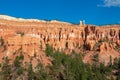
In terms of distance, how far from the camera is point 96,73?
429ft

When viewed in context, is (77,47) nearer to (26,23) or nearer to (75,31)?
(75,31)

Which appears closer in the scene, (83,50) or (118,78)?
(118,78)

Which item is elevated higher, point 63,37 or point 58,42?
point 63,37

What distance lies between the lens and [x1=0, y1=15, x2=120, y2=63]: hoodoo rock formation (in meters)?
141

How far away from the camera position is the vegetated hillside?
135m

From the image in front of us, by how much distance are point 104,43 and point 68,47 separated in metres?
13.8

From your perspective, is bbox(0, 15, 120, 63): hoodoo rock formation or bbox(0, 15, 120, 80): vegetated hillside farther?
bbox(0, 15, 120, 63): hoodoo rock formation

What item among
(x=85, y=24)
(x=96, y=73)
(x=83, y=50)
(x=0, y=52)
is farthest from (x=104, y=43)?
(x=0, y=52)

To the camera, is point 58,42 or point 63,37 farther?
point 63,37

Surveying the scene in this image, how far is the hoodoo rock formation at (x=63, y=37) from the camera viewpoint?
14126 centimetres

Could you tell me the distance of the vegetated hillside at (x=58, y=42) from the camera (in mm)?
135125

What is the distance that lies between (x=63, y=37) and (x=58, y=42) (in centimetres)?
397

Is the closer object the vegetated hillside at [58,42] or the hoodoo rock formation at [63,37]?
the vegetated hillside at [58,42]

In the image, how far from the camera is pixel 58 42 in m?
161
